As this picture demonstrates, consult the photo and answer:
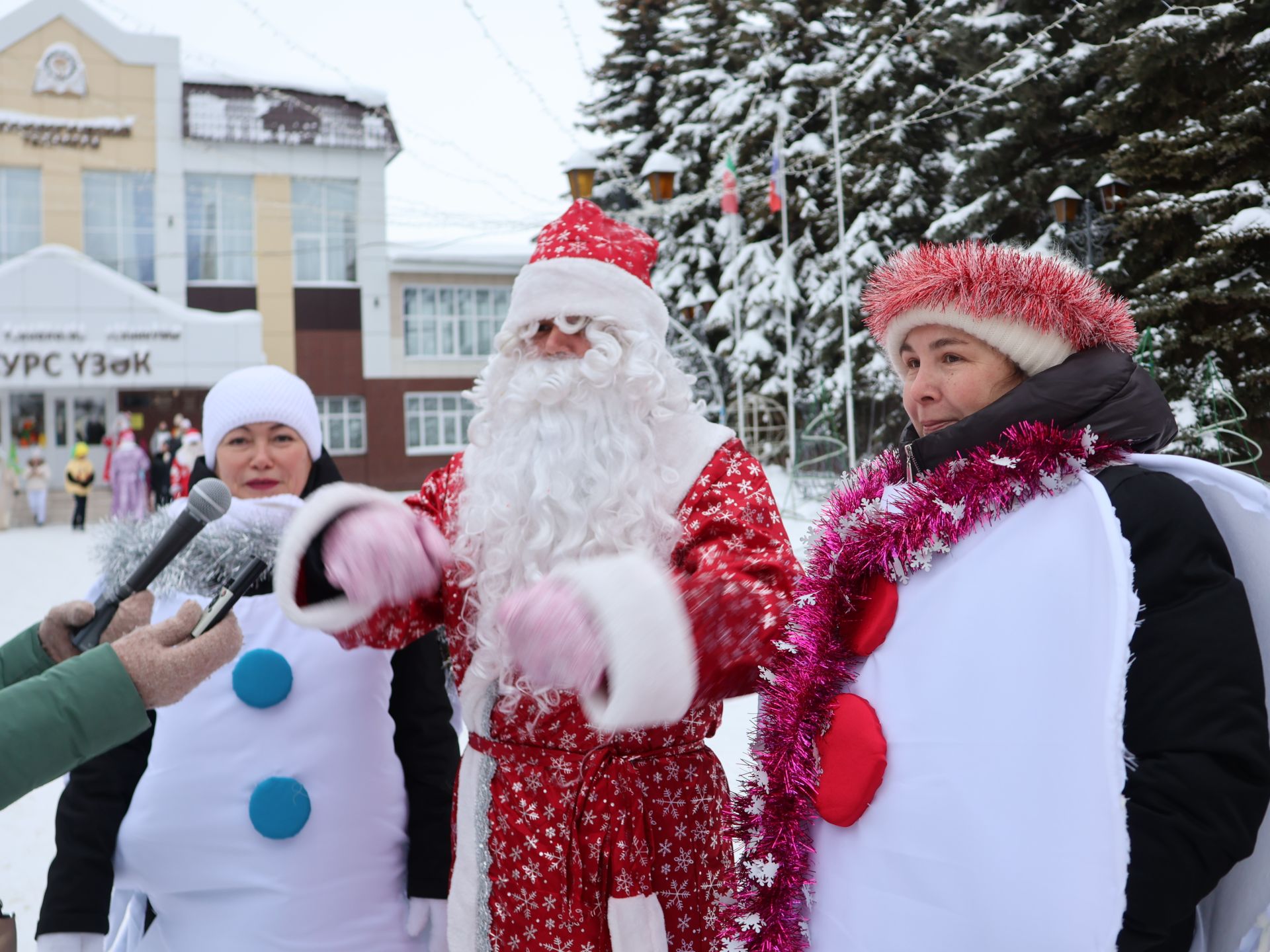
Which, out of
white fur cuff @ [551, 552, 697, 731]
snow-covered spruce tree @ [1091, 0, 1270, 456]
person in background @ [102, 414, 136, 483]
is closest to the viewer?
white fur cuff @ [551, 552, 697, 731]

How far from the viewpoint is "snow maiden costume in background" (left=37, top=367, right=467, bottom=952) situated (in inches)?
77.2

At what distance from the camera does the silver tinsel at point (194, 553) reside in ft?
6.79

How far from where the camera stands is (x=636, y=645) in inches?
52.5

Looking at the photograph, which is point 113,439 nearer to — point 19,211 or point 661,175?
point 19,211

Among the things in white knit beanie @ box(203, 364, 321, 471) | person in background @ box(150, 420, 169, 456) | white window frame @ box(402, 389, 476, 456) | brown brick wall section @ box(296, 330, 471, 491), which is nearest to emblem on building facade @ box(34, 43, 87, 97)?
brown brick wall section @ box(296, 330, 471, 491)

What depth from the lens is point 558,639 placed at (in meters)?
1.35

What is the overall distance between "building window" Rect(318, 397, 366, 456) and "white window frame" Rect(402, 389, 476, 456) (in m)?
1.09

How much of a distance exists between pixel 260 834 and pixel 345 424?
2435cm

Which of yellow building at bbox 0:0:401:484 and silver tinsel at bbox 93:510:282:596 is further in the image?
yellow building at bbox 0:0:401:484

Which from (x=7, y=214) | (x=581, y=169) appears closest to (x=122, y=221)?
(x=7, y=214)

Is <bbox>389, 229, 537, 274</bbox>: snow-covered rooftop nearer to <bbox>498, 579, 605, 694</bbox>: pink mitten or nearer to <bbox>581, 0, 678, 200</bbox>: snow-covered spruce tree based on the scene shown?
<bbox>581, 0, 678, 200</bbox>: snow-covered spruce tree

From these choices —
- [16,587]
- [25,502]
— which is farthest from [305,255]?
[16,587]

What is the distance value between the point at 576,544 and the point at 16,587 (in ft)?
32.6

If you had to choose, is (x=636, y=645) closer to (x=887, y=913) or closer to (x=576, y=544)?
(x=887, y=913)
